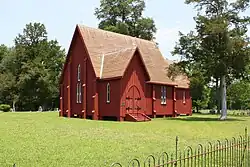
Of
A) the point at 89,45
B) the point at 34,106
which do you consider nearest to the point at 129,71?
the point at 89,45

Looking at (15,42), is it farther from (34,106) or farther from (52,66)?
(34,106)

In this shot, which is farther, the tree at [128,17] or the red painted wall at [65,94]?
the tree at [128,17]

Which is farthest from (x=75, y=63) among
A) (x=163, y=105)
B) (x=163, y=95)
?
(x=163, y=105)

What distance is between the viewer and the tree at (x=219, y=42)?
34438mm

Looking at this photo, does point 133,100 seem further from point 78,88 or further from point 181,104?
point 181,104

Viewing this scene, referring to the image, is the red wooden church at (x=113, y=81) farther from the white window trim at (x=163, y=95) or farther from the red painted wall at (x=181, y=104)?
the red painted wall at (x=181, y=104)

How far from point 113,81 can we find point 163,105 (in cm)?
1004

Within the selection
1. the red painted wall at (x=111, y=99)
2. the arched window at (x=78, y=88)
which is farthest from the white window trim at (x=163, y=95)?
the arched window at (x=78, y=88)

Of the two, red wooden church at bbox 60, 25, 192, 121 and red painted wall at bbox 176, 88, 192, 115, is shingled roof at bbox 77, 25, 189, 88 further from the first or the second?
red painted wall at bbox 176, 88, 192, 115

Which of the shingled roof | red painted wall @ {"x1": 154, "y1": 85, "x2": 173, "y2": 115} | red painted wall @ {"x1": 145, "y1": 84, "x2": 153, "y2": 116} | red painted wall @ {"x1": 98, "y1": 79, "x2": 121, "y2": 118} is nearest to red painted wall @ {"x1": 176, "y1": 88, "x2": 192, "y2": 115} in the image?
the shingled roof

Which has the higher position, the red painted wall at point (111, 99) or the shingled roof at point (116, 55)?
the shingled roof at point (116, 55)

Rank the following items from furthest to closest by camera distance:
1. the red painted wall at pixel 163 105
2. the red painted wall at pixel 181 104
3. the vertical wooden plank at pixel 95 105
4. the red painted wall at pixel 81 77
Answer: the red painted wall at pixel 181 104 < the red painted wall at pixel 163 105 < the red painted wall at pixel 81 77 < the vertical wooden plank at pixel 95 105

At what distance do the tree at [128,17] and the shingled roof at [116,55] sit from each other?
18.6 metres

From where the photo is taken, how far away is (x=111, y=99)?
34.0 meters
